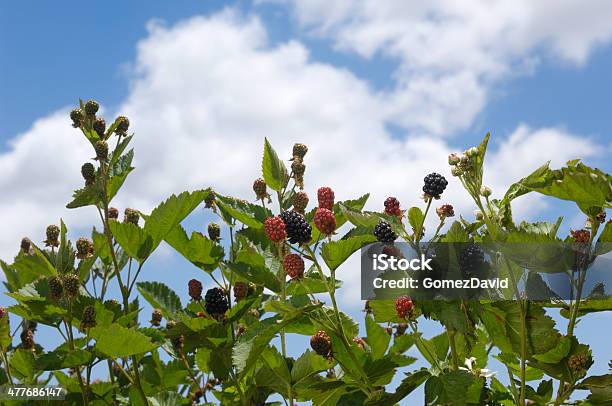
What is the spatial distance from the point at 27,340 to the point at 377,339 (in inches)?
105

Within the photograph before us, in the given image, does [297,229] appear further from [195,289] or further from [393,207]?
[195,289]

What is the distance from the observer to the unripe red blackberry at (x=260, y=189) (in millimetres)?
3352

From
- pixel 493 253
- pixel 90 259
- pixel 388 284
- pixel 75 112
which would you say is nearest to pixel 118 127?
pixel 75 112

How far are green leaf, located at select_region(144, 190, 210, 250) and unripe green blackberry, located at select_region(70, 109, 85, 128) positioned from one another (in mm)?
697

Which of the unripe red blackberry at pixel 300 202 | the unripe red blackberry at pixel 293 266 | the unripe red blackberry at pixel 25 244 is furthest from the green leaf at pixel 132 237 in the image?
the unripe red blackberry at pixel 25 244

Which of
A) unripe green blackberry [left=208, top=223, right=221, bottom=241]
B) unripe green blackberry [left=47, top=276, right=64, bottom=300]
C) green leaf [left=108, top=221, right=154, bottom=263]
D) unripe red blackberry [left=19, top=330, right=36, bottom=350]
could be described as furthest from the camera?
unripe red blackberry [left=19, top=330, right=36, bottom=350]

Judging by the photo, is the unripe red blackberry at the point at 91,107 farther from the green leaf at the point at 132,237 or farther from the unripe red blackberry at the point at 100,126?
the green leaf at the point at 132,237

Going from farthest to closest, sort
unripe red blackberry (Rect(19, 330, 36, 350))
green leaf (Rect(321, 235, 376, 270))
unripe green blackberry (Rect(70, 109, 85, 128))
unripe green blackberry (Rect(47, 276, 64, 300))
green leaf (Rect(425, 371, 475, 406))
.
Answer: unripe red blackberry (Rect(19, 330, 36, 350)) < unripe green blackberry (Rect(70, 109, 85, 128)) < unripe green blackberry (Rect(47, 276, 64, 300)) < green leaf (Rect(321, 235, 376, 270)) < green leaf (Rect(425, 371, 475, 406))

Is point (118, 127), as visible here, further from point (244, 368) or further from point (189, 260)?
point (244, 368)

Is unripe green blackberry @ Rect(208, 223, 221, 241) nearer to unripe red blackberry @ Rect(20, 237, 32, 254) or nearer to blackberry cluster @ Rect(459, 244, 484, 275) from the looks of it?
blackberry cluster @ Rect(459, 244, 484, 275)

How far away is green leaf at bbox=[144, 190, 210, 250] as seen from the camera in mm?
3000

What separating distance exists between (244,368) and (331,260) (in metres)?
0.47

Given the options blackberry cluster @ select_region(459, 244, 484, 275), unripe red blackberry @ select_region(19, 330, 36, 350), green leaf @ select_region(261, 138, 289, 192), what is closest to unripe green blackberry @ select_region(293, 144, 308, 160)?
green leaf @ select_region(261, 138, 289, 192)

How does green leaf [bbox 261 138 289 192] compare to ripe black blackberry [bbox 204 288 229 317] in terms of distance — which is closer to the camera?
ripe black blackberry [bbox 204 288 229 317]
